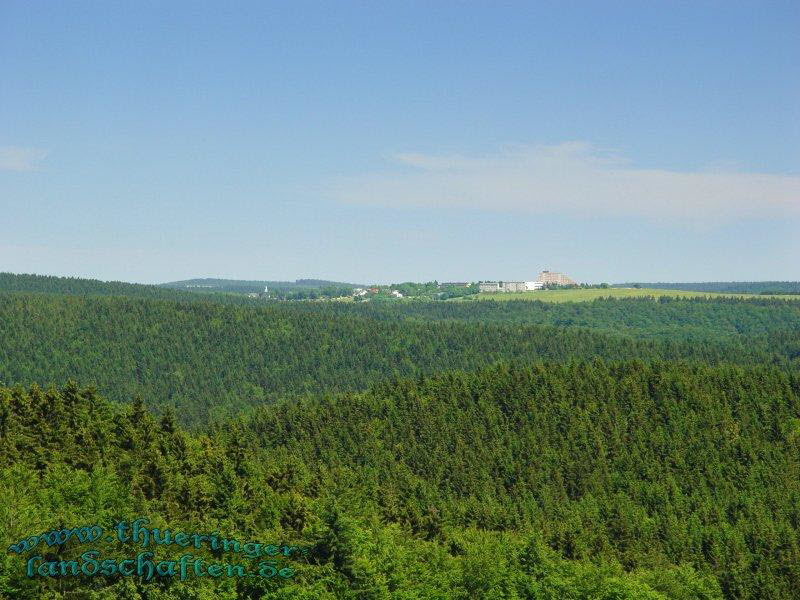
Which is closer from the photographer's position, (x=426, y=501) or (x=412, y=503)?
(x=412, y=503)

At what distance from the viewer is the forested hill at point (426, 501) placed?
67.1m

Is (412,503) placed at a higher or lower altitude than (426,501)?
higher

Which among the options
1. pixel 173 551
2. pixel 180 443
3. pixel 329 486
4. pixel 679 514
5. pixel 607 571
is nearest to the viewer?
pixel 173 551

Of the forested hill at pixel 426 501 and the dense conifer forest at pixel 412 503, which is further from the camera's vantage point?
the forested hill at pixel 426 501

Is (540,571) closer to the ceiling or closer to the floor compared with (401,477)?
closer to the ceiling

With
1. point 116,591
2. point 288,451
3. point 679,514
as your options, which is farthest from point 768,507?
point 116,591

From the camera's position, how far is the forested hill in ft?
220

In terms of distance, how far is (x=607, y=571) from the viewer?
89.9 m

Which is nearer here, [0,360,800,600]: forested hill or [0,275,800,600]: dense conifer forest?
[0,275,800,600]: dense conifer forest

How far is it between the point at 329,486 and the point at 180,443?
2171 centimetres

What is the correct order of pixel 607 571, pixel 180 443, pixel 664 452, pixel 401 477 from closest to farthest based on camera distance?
Result: pixel 607 571 → pixel 180 443 → pixel 401 477 → pixel 664 452

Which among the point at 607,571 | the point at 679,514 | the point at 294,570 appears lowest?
the point at 679,514

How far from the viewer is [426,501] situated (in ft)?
502

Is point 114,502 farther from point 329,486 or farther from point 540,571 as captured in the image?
point 329,486
